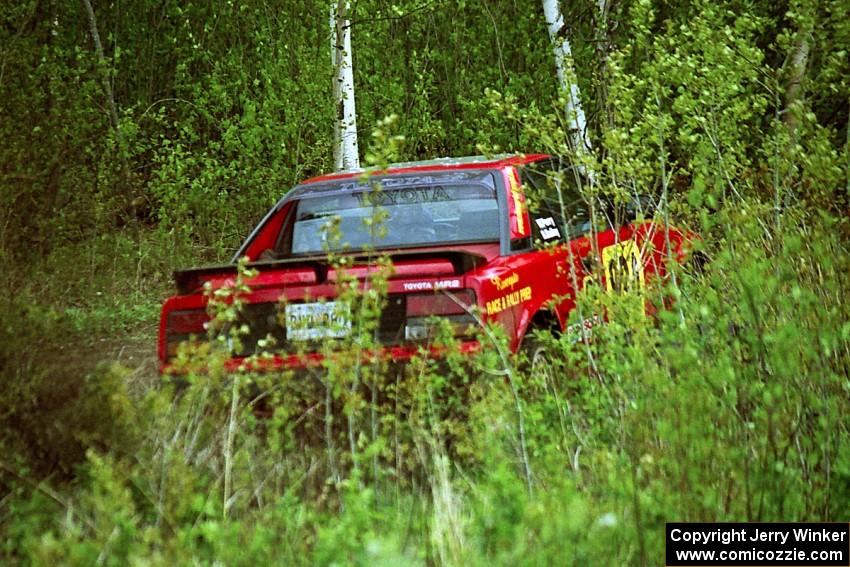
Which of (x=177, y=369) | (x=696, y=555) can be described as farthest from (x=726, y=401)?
(x=177, y=369)

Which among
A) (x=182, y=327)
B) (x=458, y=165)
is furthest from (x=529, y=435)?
(x=458, y=165)

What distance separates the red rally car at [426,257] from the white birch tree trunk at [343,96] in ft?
21.7

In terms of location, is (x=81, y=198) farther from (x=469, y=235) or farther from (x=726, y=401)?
(x=726, y=401)

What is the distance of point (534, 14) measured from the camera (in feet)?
68.4

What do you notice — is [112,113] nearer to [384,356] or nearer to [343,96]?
[343,96]

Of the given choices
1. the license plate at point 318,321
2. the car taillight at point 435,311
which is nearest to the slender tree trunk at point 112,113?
the license plate at point 318,321

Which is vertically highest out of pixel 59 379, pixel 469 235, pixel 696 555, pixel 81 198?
pixel 81 198

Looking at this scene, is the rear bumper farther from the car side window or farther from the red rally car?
the car side window

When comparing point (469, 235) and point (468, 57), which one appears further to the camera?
point (468, 57)

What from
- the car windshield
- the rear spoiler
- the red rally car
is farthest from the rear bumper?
the car windshield

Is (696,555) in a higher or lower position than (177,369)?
lower

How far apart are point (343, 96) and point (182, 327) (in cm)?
924

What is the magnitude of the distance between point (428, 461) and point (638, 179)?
2638 mm

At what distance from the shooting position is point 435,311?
6.78 metres
